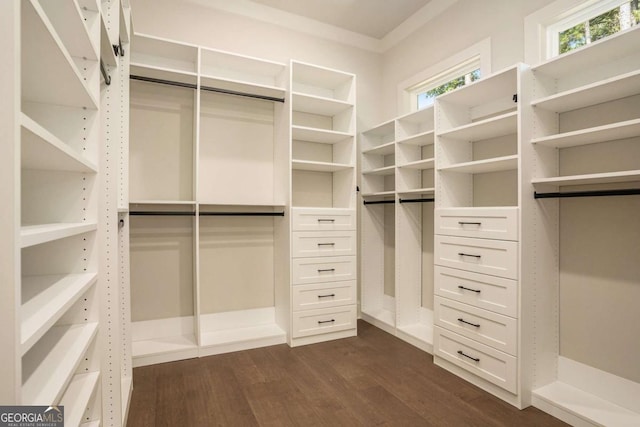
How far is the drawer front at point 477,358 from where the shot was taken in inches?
78.9

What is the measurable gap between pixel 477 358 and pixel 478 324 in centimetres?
22

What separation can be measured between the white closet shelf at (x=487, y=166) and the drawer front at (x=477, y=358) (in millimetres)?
1194

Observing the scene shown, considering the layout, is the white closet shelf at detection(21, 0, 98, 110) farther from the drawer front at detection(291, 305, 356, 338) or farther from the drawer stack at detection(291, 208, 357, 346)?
the drawer front at detection(291, 305, 356, 338)

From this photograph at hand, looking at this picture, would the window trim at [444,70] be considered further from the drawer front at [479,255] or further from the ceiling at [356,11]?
the drawer front at [479,255]

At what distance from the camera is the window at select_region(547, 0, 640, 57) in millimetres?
1984

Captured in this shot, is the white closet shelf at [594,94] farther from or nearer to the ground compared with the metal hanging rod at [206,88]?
nearer to the ground

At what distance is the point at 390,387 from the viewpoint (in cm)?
221

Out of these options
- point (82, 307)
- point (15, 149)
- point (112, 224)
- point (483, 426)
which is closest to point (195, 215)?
point (112, 224)

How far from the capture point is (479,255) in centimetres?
221

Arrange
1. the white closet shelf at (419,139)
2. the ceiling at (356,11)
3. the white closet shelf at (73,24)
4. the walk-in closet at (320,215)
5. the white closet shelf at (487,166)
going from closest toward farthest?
1. the white closet shelf at (73,24)
2. the walk-in closet at (320,215)
3. the white closet shelf at (487,166)
4. the white closet shelf at (419,139)
5. the ceiling at (356,11)

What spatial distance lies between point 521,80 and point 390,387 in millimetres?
2097

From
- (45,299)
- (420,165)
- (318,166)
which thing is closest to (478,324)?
(420,165)

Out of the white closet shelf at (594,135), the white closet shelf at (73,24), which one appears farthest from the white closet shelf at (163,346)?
the white closet shelf at (594,135)

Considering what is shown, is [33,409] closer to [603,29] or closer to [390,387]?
[390,387]
